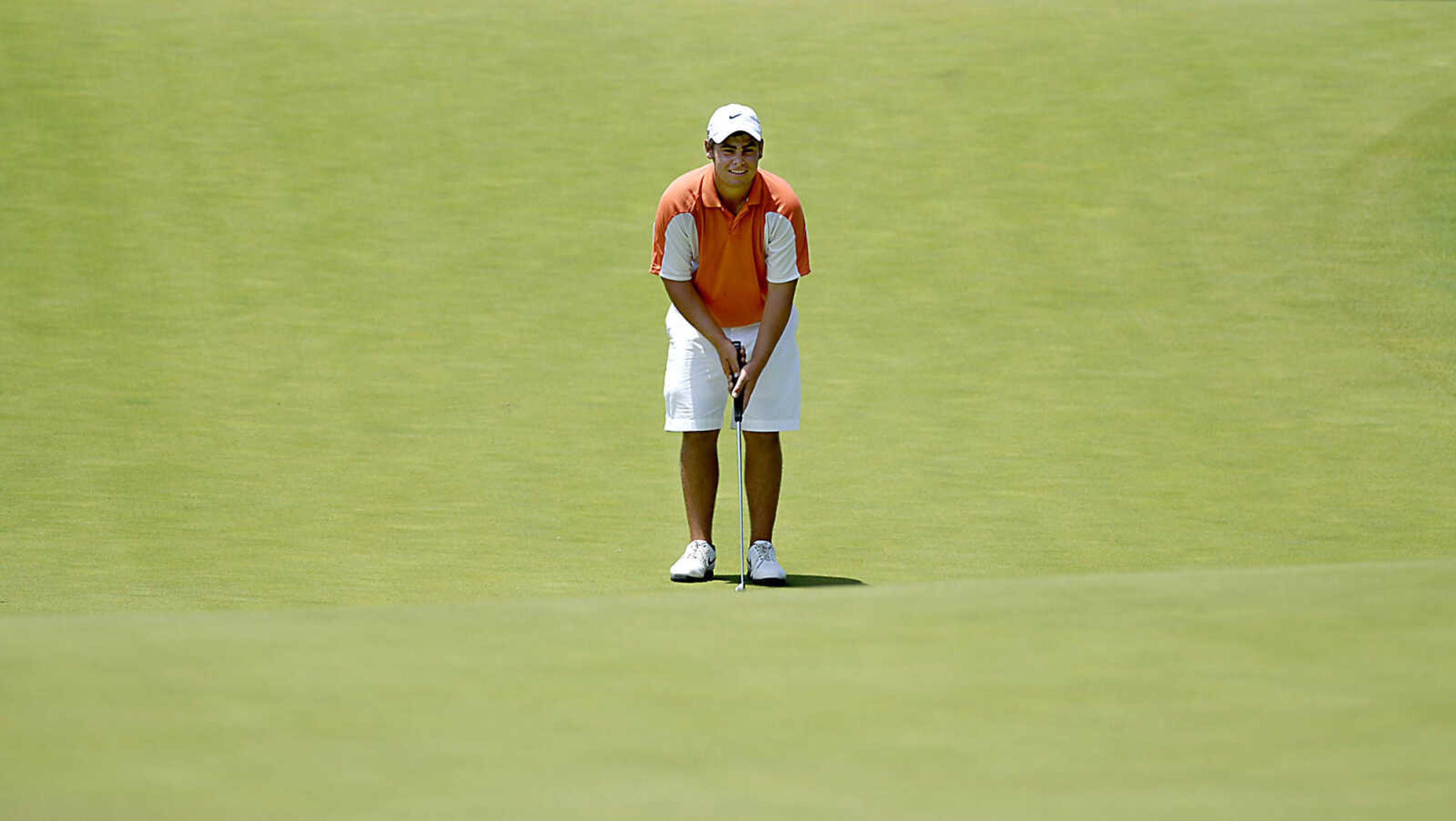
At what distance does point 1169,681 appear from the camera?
1.45 m

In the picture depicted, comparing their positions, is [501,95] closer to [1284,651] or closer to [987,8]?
[987,8]

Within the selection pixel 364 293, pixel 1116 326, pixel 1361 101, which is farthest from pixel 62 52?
pixel 1361 101

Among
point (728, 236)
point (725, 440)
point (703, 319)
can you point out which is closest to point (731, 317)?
point (703, 319)

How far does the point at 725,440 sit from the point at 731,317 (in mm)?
1829

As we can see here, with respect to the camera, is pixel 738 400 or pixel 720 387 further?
pixel 720 387

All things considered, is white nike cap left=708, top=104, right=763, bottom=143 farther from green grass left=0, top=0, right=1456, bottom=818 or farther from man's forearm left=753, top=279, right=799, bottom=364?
green grass left=0, top=0, right=1456, bottom=818

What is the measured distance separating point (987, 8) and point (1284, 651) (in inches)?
353

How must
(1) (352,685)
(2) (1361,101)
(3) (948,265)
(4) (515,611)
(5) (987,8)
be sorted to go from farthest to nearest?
(5) (987,8)
(2) (1361,101)
(3) (948,265)
(4) (515,611)
(1) (352,685)

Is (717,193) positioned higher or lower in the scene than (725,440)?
higher

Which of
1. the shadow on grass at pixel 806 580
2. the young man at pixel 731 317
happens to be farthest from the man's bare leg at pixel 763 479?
the shadow on grass at pixel 806 580

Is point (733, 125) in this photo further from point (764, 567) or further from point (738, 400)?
point (764, 567)

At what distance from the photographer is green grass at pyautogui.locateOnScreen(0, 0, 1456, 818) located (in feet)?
4.44

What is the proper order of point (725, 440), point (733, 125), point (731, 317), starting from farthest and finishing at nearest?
point (725, 440), point (731, 317), point (733, 125)

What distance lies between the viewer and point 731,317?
161 inches
